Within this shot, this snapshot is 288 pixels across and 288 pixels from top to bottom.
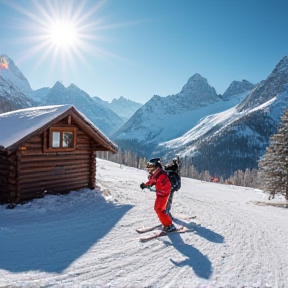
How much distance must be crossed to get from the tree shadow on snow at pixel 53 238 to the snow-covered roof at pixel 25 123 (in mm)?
3151

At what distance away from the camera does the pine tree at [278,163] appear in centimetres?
2145

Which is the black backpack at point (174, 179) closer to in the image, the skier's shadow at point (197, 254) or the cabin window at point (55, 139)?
the skier's shadow at point (197, 254)

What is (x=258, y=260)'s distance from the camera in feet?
22.2

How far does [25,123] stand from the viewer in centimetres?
1215

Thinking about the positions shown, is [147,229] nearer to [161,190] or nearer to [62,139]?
[161,190]

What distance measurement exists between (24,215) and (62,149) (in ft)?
12.6

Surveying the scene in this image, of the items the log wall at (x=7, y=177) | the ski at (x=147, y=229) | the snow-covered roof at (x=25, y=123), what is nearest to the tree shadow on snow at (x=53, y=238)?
the ski at (x=147, y=229)

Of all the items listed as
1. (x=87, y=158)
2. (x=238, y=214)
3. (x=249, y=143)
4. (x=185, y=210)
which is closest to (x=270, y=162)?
(x=238, y=214)

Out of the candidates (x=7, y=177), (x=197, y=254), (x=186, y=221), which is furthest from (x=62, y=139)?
(x=197, y=254)

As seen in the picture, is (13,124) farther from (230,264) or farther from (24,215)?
(230,264)

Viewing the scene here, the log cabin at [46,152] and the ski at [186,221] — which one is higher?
the log cabin at [46,152]

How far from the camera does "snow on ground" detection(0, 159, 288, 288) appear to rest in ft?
18.3

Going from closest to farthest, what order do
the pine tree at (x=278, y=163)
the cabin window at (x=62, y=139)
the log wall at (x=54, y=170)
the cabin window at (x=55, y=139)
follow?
the log wall at (x=54, y=170), the cabin window at (x=62, y=139), the cabin window at (x=55, y=139), the pine tree at (x=278, y=163)

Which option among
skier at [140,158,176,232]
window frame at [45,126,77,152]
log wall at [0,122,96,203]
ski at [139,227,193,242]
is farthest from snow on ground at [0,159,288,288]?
window frame at [45,126,77,152]
